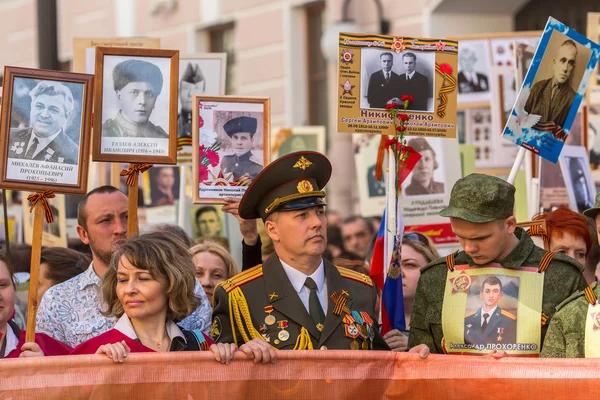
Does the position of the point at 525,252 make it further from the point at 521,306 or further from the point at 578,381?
the point at 578,381

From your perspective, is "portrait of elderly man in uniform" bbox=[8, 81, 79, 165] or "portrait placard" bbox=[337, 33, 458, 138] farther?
"portrait placard" bbox=[337, 33, 458, 138]

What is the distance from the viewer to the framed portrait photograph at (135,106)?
5344 millimetres

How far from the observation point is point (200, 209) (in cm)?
801

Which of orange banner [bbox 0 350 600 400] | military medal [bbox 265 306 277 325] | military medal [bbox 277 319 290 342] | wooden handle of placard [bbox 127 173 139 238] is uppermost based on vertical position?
wooden handle of placard [bbox 127 173 139 238]

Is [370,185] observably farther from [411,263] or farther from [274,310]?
[274,310]

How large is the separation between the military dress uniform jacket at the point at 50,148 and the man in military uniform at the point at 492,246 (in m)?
1.51

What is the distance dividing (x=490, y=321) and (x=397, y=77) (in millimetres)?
1436

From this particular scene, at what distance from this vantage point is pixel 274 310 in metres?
4.57

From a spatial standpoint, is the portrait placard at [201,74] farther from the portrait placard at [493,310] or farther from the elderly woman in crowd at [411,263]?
the portrait placard at [493,310]

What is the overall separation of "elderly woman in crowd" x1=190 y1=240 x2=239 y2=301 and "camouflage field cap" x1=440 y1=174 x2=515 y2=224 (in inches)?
69.6

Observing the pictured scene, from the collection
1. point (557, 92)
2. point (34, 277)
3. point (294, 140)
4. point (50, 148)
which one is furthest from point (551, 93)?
point (294, 140)

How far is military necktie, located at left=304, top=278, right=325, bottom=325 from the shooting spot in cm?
459

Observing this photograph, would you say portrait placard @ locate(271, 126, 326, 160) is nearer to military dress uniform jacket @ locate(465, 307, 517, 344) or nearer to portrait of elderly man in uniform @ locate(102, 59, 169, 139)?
portrait of elderly man in uniform @ locate(102, 59, 169, 139)

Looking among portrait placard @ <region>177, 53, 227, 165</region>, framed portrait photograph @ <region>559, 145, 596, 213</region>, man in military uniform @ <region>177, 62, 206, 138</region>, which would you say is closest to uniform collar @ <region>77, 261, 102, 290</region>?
man in military uniform @ <region>177, 62, 206, 138</region>
